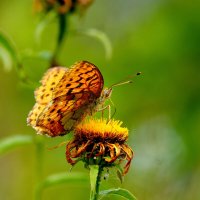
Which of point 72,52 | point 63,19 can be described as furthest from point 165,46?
point 63,19

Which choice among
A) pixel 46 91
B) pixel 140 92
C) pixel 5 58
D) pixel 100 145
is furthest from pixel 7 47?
pixel 140 92

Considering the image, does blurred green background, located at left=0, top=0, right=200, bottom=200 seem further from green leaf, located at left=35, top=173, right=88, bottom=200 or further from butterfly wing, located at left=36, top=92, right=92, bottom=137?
butterfly wing, located at left=36, top=92, right=92, bottom=137

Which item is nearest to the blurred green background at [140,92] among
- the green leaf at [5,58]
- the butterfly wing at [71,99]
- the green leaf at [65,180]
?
the green leaf at [5,58]

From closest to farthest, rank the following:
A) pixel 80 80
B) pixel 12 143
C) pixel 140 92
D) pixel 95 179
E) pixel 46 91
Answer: pixel 95 179 < pixel 80 80 < pixel 46 91 < pixel 12 143 < pixel 140 92

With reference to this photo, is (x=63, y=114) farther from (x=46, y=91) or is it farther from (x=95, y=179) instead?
(x=95, y=179)

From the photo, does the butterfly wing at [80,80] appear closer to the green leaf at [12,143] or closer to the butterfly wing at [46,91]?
the butterfly wing at [46,91]

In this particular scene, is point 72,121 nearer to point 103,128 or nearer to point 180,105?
point 103,128

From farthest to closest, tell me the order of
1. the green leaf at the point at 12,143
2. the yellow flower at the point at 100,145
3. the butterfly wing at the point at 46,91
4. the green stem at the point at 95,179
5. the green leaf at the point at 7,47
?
the green leaf at the point at 12,143
the green leaf at the point at 7,47
the butterfly wing at the point at 46,91
the yellow flower at the point at 100,145
the green stem at the point at 95,179
